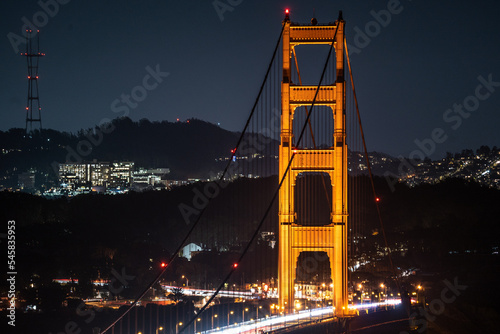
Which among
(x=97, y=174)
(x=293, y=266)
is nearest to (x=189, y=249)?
(x=293, y=266)

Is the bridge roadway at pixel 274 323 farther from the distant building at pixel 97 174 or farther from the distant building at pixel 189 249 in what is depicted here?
the distant building at pixel 97 174

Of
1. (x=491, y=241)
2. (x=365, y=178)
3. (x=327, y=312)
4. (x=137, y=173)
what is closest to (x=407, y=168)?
(x=137, y=173)

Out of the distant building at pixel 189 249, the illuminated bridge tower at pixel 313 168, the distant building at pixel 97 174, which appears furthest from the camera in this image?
the distant building at pixel 97 174

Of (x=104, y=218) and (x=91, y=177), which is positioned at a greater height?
(x=91, y=177)

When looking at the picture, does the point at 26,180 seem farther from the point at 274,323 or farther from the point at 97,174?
the point at 274,323

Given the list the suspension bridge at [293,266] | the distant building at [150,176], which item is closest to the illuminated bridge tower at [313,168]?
the suspension bridge at [293,266]

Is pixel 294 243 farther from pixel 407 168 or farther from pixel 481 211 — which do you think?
pixel 407 168
